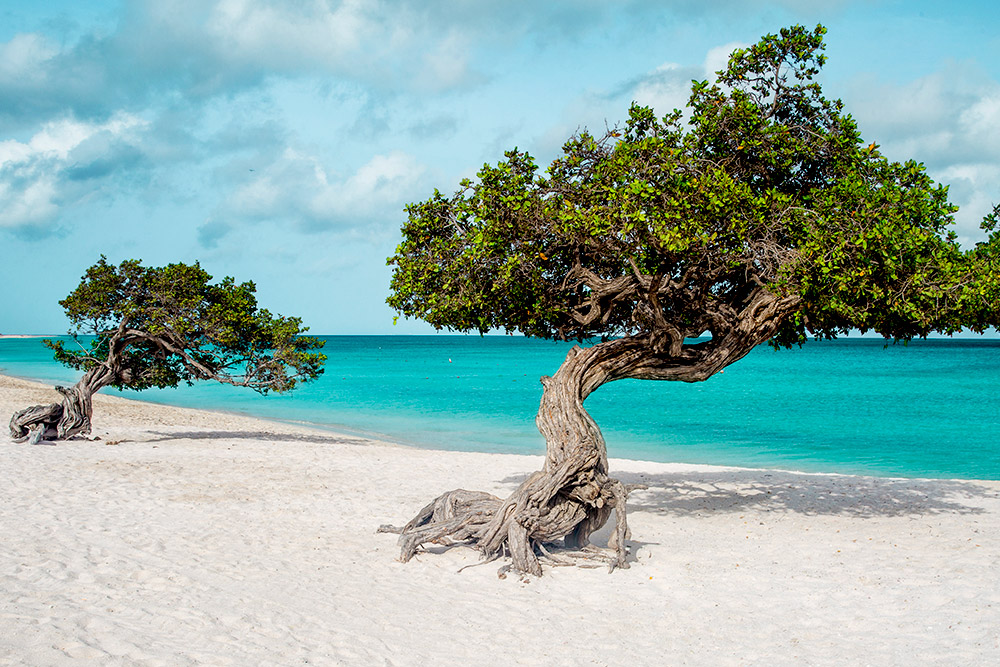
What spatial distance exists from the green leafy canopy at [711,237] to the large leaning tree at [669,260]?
0.11ft

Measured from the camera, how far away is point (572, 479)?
1000 cm

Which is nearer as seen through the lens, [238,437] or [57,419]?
[57,419]

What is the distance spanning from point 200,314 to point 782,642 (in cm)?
1814

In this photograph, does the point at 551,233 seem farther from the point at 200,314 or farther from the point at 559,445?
the point at 200,314

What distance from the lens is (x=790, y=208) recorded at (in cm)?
1038

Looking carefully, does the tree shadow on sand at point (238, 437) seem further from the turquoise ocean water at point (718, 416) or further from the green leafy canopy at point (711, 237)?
the green leafy canopy at point (711, 237)

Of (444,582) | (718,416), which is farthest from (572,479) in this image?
(718,416)

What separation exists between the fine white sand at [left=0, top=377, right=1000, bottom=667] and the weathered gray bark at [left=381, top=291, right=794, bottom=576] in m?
0.38

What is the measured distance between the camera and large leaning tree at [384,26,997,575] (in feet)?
32.7

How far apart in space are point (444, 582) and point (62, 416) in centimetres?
1586

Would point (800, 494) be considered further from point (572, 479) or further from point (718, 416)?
point (718, 416)

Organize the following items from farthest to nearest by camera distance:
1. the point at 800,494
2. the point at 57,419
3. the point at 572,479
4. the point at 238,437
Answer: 1. the point at 238,437
2. the point at 57,419
3. the point at 800,494
4. the point at 572,479

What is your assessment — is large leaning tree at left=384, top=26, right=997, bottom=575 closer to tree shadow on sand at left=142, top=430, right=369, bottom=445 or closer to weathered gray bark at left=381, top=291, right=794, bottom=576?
weathered gray bark at left=381, top=291, right=794, bottom=576

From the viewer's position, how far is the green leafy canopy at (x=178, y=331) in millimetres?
20516
